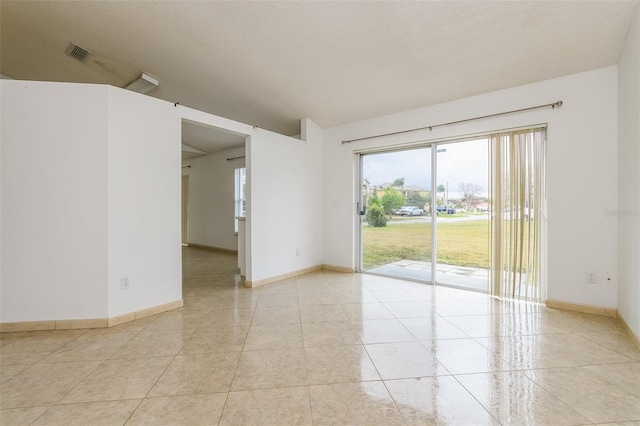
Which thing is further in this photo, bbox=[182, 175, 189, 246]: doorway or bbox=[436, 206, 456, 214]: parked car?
bbox=[182, 175, 189, 246]: doorway

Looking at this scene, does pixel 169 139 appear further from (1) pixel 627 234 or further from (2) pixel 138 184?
(1) pixel 627 234

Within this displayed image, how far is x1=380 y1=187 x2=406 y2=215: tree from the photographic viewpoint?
4.39 metres

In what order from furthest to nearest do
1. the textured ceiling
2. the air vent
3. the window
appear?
the window < the air vent < the textured ceiling

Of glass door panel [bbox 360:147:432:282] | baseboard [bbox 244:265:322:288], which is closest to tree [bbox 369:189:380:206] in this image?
glass door panel [bbox 360:147:432:282]

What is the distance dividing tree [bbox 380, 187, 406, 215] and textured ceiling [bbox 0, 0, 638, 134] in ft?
4.46

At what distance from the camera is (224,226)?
273 inches

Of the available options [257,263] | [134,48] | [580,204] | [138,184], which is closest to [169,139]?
[138,184]

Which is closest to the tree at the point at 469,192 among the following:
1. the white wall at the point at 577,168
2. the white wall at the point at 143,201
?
the white wall at the point at 577,168

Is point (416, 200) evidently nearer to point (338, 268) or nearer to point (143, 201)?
point (338, 268)

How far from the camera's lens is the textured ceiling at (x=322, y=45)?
2426 millimetres

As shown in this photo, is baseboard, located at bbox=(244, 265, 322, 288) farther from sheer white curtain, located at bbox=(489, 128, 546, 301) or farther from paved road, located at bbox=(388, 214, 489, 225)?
sheer white curtain, located at bbox=(489, 128, 546, 301)

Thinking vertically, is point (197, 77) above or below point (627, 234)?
above

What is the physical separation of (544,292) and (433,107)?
279 centimetres

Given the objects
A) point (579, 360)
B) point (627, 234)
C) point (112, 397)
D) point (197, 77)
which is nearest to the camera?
point (112, 397)
